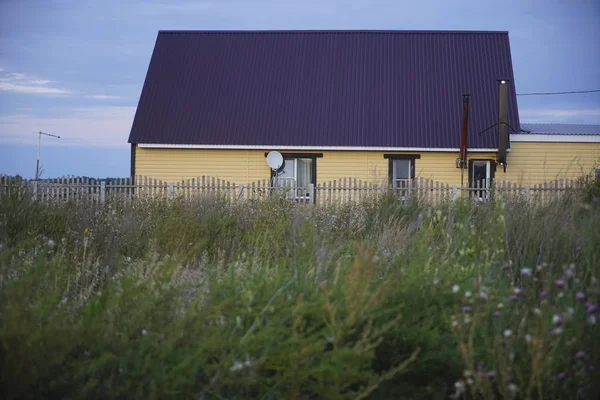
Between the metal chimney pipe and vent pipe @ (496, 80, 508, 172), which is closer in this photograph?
the metal chimney pipe

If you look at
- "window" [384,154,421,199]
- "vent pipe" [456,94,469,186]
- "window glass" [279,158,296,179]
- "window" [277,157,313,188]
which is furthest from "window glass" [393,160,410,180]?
"window glass" [279,158,296,179]

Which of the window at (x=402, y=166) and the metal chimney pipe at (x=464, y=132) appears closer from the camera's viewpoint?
the metal chimney pipe at (x=464, y=132)

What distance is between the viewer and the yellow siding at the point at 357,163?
22.9m

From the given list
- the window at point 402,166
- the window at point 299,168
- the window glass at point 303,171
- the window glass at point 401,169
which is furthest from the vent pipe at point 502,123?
Result: the window glass at point 303,171

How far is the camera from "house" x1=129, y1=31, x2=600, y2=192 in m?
22.8

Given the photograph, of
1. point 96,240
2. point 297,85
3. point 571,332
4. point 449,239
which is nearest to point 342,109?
point 297,85

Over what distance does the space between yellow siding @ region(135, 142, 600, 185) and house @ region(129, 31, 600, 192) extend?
0.03 meters

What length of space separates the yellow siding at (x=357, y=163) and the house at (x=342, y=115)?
0.03 metres

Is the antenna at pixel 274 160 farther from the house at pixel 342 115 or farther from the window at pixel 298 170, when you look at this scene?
the window at pixel 298 170

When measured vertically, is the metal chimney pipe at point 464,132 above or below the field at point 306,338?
above

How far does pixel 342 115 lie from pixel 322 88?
1669 mm

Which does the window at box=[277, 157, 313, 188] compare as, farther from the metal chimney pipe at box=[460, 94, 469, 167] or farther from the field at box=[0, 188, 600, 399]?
the field at box=[0, 188, 600, 399]

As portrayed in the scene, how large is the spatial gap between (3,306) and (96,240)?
18.0 ft

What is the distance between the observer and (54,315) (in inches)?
175
